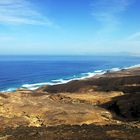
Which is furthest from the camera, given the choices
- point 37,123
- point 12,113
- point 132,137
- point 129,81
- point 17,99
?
point 129,81

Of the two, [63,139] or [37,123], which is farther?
[37,123]

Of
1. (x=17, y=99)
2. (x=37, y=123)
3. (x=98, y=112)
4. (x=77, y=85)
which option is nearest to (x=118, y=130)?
(x=37, y=123)

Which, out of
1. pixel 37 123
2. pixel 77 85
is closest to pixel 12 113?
pixel 37 123

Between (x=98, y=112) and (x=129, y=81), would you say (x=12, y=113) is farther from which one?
(x=129, y=81)

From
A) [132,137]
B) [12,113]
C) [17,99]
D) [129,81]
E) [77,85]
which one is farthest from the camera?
[77,85]

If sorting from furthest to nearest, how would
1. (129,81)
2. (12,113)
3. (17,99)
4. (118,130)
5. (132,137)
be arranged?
(129,81)
(17,99)
(12,113)
(118,130)
(132,137)

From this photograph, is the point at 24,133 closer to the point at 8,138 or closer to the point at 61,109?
the point at 8,138
